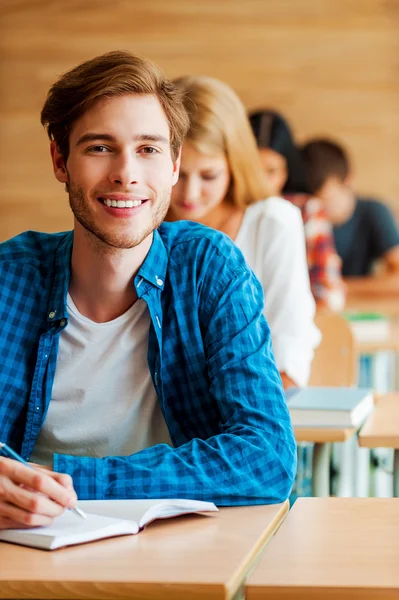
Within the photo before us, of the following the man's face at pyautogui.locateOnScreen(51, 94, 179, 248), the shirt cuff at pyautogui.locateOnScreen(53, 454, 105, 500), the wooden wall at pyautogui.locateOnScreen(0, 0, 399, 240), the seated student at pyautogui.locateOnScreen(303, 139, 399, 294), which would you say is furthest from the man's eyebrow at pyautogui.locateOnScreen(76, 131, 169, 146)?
the wooden wall at pyautogui.locateOnScreen(0, 0, 399, 240)

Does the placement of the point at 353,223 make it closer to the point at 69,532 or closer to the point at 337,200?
the point at 337,200

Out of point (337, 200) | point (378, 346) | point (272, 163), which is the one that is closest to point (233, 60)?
point (337, 200)

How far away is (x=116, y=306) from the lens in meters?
1.65

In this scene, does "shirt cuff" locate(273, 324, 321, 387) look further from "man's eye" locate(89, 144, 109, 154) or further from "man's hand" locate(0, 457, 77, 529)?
"man's hand" locate(0, 457, 77, 529)

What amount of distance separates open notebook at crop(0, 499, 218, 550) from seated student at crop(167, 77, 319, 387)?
1265 millimetres

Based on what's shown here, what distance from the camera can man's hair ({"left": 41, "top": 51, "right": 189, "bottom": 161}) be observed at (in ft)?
5.14

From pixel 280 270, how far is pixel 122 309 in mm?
1065

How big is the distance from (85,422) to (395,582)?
0.71 meters

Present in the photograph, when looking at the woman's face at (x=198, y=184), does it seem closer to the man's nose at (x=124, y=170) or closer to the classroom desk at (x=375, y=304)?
the man's nose at (x=124, y=170)

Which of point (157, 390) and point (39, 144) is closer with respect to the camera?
point (157, 390)

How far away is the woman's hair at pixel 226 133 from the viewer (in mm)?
2576

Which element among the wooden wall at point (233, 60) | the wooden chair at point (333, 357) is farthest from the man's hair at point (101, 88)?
the wooden wall at point (233, 60)

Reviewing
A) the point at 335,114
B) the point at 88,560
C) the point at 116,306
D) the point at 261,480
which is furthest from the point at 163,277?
the point at 335,114

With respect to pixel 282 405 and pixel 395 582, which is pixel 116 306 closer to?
pixel 282 405
